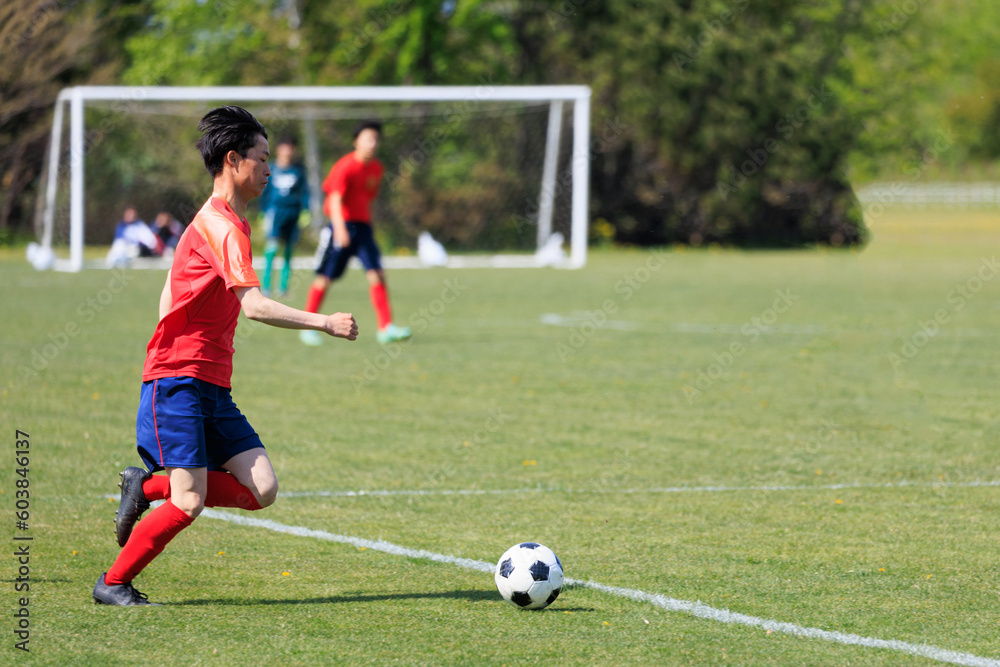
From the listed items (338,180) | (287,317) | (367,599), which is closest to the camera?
(287,317)

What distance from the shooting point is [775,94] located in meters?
34.2

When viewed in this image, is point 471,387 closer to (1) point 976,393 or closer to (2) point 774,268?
(1) point 976,393

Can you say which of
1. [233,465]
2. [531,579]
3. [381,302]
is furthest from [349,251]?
[531,579]

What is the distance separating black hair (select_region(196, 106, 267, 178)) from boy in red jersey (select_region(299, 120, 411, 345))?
24.7ft

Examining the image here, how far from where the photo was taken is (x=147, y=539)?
13.7 ft

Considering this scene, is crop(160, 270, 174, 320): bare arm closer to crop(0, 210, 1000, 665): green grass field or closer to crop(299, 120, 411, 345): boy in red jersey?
crop(0, 210, 1000, 665): green grass field

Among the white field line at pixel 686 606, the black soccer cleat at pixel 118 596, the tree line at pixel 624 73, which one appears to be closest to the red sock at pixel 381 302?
the white field line at pixel 686 606

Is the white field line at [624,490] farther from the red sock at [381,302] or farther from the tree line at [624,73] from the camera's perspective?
the tree line at [624,73]

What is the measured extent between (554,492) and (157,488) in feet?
7.68

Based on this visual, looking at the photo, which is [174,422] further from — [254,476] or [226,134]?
[226,134]

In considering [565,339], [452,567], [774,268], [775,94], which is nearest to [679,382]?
[565,339]

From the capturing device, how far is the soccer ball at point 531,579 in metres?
4.23

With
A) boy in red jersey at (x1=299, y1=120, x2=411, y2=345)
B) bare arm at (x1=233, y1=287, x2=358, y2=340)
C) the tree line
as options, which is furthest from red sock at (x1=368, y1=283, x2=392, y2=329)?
the tree line

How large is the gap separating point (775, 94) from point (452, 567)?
3128 centimetres
